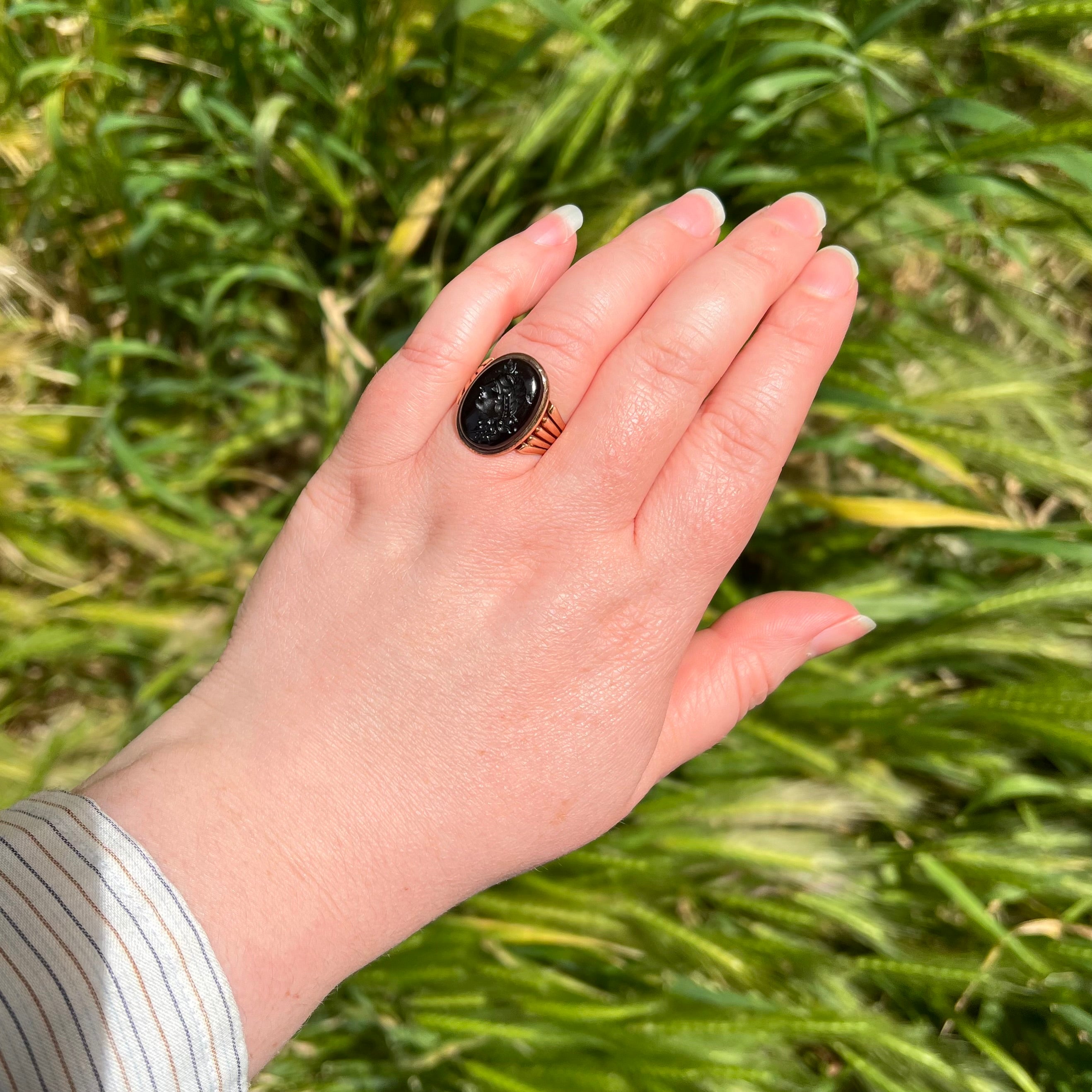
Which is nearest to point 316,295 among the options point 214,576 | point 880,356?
point 214,576

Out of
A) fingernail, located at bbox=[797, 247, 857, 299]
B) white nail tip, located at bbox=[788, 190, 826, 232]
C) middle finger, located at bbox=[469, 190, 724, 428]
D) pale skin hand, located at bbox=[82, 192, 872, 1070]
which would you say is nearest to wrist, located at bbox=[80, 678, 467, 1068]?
pale skin hand, located at bbox=[82, 192, 872, 1070]

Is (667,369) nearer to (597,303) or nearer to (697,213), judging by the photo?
(597,303)

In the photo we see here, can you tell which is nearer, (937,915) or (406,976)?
(406,976)

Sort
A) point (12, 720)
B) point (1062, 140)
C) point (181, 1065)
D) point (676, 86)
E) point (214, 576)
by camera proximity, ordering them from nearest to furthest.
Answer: point (181, 1065) → point (1062, 140) → point (676, 86) → point (214, 576) → point (12, 720)

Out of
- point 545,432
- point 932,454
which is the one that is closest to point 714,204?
point 545,432

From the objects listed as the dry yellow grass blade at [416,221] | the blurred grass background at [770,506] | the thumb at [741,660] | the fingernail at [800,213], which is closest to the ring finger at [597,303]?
the fingernail at [800,213]

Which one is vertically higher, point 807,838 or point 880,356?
point 880,356

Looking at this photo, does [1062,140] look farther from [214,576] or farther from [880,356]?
[214,576]
